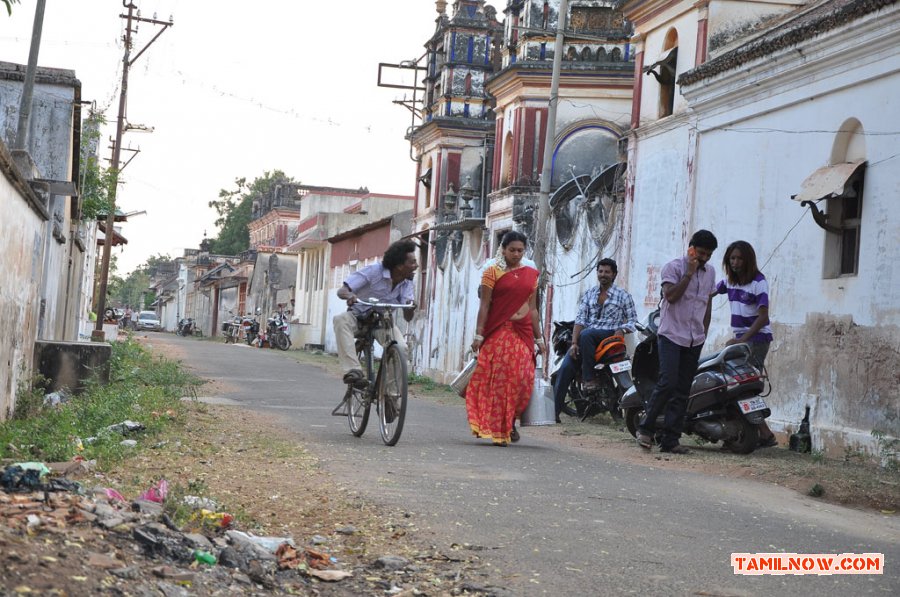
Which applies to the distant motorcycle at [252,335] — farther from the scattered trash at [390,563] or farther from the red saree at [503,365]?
the scattered trash at [390,563]

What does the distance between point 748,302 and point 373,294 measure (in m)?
3.19

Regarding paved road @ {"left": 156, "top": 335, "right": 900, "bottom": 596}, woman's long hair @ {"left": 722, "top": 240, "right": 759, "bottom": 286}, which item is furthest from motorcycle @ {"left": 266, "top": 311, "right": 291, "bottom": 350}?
woman's long hair @ {"left": 722, "top": 240, "right": 759, "bottom": 286}

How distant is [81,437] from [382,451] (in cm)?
223

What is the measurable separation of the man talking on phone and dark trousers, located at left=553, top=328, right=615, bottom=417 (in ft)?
12.1

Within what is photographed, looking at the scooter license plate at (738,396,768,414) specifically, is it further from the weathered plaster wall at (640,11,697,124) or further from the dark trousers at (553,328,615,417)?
the weathered plaster wall at (640,11,697,124)

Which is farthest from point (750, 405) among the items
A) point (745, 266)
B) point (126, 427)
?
point (126, 427)

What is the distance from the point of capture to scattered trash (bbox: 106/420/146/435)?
9221 millimetres

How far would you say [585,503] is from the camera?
663cm

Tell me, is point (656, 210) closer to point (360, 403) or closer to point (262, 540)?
point (360, 403)

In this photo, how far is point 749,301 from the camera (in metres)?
10.1

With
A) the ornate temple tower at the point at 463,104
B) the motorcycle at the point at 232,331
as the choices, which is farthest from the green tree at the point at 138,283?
the ornate temple tower at the point at 463,104

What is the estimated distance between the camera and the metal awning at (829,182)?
443 inches

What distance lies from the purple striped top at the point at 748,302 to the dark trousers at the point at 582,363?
10.5ft

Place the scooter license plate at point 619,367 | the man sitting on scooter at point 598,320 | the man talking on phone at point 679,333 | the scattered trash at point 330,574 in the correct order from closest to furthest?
the scattered trash at point 330,574 → the man talking on phone at point 679,333 → the scooter license plate at point 619,367 → the man sitting on scooter at point 598,320
